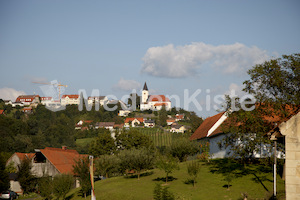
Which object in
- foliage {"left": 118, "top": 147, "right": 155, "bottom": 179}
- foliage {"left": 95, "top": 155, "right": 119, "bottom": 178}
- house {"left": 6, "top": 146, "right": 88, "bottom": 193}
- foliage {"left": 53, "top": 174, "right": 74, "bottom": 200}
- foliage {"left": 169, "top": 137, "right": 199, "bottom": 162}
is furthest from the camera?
house {"left": 6, "top": 146, "right": 88, "bottom": 193}

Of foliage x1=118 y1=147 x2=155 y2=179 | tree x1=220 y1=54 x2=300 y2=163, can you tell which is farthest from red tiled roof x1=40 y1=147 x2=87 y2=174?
tree x1=220 y1=54 x2=300 y2=163

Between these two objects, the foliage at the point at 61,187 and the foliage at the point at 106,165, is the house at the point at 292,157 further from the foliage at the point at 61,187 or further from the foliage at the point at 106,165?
the foliage at the point at 106,165

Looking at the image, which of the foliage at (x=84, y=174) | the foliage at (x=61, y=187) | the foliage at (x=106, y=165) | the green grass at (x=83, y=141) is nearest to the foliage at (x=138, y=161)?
the foliage at (x=84, y=174)

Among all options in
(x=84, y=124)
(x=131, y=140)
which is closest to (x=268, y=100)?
(x=131, y=140)

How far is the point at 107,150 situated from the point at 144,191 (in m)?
33.4

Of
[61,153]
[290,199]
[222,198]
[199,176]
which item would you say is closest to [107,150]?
[61,153]

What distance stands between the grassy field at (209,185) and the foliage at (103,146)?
2358 centimetres

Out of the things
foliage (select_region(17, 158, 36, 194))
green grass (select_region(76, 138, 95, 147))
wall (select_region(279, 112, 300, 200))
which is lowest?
green grass (select_region(76, 138, 95, 147))

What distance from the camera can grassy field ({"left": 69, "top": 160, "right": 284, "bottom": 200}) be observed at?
26.3 m

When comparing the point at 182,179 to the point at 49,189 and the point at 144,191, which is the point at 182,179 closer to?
the point at 144,191

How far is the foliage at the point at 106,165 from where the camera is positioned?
48.6m

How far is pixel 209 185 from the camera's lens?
30266 millimetres

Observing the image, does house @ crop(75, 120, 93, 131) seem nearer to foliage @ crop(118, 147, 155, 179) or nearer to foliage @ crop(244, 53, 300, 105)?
foliage @ crop(118, 147, 155, 179)

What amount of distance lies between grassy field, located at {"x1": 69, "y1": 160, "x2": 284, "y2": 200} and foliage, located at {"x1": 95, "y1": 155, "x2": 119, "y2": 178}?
8.84 meters
